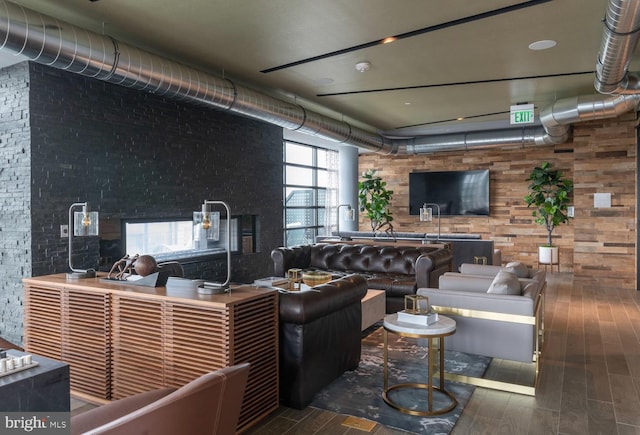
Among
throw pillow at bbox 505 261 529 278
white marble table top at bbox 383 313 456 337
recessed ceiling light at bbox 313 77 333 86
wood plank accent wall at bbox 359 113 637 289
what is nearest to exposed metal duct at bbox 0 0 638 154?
recessed ceiling light at bbox 313 77 333 86

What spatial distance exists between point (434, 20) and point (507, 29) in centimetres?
78

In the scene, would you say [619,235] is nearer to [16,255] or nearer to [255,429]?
[255,429]

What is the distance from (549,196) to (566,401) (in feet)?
25.0

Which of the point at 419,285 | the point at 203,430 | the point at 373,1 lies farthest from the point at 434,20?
the point at 203,430

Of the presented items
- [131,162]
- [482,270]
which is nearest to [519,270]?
[482,270]

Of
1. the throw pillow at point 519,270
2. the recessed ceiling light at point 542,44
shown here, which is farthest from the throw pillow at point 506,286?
the recessed ceiling light at point 542,44

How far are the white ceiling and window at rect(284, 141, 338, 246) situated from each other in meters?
3.29

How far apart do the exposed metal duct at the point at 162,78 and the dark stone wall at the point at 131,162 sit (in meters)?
0.94

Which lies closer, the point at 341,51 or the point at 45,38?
the point at 45,38

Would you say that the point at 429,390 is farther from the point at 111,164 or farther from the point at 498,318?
the point at 111,164

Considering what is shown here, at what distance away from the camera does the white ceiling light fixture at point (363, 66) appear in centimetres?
533

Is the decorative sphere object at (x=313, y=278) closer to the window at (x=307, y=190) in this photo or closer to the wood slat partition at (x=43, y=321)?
the wood slat partition at (x=43, y=321)

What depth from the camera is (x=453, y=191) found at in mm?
11164

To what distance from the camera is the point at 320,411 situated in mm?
3104
